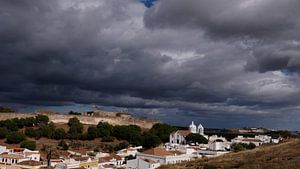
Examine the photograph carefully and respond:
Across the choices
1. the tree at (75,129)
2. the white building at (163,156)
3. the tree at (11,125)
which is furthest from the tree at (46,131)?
the white building at (163,156)

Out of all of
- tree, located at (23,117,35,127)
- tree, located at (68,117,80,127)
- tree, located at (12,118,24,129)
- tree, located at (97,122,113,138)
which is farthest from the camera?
tree, located at (68,117,80,127)

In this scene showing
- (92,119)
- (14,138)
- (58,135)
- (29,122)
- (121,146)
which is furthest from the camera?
(92,119)

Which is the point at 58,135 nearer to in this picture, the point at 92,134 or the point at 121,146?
the point at 92,134

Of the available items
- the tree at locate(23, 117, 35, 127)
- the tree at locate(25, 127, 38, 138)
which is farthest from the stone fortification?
the tree at locate(25, 127, 38, 138)

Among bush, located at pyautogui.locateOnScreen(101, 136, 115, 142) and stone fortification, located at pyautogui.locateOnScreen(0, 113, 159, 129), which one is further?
stone fortification, located at pyautogui.locateOnScreen(0, 113, 159, 129)

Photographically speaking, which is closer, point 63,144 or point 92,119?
point 63,144

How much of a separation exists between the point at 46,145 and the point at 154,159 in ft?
69.5

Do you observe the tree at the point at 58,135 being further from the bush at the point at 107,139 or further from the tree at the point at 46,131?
the bush at the point at 107,139

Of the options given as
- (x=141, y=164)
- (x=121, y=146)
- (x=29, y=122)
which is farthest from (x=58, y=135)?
(x=141, y=164)

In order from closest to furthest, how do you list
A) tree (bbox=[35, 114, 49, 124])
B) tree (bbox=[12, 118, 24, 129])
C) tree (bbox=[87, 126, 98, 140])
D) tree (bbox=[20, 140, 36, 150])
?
tree (bbox=[20, 140, 36, 150]), tree (bbox=[87, 126, 98, 140]), tree (bbox=[12, 118, 24, 129]), tree (bbox=[35, 114, 49, 124])

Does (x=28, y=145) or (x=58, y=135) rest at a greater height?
(x=58, y=135)

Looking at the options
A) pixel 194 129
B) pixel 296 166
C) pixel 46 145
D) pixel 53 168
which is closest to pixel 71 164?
pixel 53 168

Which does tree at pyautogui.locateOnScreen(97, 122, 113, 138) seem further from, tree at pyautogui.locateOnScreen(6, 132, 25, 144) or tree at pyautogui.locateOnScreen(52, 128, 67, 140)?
tree at pyautogui.locateOnScreen(6, 132, 25, 144)

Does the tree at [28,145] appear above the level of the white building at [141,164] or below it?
above
